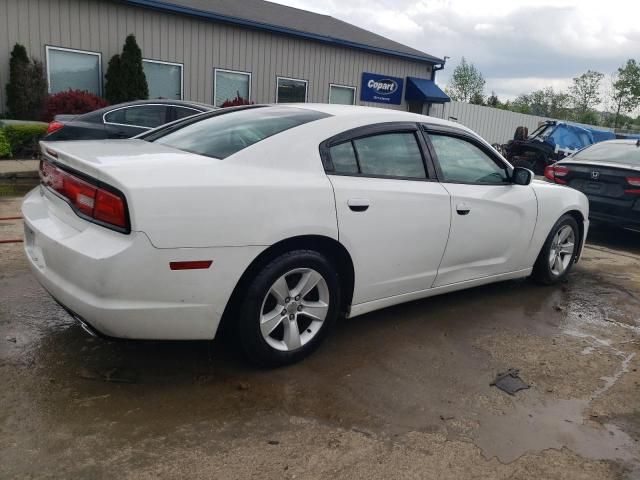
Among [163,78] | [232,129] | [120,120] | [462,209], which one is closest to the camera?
[232,129]

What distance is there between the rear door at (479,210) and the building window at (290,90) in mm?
12802

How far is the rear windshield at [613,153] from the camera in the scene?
23.7 ft

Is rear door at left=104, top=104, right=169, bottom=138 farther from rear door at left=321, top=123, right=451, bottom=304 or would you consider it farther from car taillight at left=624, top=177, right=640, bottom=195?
car taillight at left=624, top=177, right=640, bottom=195

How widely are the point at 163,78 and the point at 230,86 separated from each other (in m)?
1.93

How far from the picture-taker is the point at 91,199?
2695 millimetres

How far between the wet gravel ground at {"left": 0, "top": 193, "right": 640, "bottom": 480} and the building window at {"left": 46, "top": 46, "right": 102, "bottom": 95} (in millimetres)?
10168

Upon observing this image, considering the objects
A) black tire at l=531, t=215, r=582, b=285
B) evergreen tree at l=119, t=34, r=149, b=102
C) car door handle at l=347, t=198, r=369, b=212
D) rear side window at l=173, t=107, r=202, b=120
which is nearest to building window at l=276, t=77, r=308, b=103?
evergreen tree at l=119, t=34, r=149, b=102

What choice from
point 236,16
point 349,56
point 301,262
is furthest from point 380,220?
point 349,56

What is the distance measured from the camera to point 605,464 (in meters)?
2.53

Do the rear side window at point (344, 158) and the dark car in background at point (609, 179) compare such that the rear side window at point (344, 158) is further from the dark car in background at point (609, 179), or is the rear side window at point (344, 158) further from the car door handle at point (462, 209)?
the dark car in background at point (609, 179)

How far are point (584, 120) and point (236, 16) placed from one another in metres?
34.9

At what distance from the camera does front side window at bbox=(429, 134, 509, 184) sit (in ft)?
12.9

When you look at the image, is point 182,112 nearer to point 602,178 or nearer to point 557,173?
point 557,173

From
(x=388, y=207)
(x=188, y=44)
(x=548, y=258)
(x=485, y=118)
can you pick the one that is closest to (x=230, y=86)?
(x=188, y=44)
